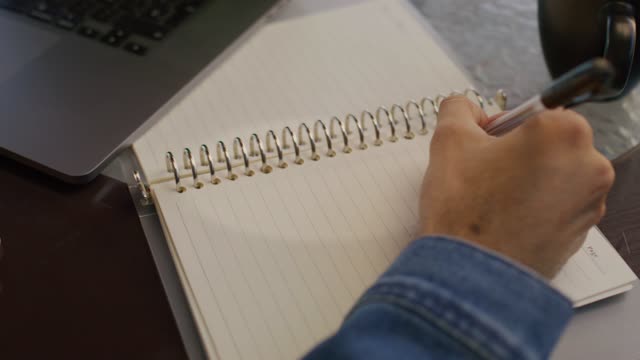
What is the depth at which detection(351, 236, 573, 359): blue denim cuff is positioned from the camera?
1.18 ft

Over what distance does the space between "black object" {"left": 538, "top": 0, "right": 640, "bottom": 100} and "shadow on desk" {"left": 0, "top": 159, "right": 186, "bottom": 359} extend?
0.37m

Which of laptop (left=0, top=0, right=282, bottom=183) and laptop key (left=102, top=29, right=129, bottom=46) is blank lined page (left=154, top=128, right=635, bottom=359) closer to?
laptop (left=0, top=0, right=282, bottom=183)

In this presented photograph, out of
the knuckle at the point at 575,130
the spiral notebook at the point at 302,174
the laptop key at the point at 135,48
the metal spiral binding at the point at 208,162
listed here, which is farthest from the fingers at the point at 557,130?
the laptop key at the point at 135,48

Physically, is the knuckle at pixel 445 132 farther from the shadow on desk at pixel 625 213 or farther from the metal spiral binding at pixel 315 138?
the shadow on desk at pixel 625 213

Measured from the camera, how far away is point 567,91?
0.44 m

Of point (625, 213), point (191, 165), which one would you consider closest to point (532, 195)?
point (625, 213)

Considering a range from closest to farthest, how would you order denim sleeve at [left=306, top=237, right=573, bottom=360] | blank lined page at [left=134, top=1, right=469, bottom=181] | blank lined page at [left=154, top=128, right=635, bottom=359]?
denim sleeve at [left=306, top=237, right=573, bottom=360]
blank lined page at [left=154, top=128, right=635, bottom=359]
blank lined page at [left=134, top=1, right=469, bottom=181]

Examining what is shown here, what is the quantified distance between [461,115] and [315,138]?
131mm

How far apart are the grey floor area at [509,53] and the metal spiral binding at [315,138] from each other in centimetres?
8

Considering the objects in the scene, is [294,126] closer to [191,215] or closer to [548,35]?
[191,215]

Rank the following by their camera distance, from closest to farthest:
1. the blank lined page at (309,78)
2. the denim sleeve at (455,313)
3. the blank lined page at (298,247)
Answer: the denim sleeve at (455,313) → the blank lined page at (298,247) → the blank lined page at (309,78)

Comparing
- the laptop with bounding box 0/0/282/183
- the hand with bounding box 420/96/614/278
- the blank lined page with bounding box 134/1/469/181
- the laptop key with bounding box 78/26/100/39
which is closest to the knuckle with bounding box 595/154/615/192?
the hand with bounding box 420/96/614/278

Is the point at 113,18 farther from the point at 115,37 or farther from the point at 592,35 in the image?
the point at 592,35

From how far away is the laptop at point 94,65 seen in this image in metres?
0.57
